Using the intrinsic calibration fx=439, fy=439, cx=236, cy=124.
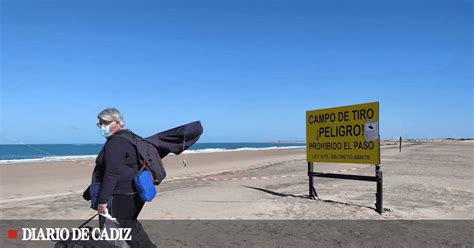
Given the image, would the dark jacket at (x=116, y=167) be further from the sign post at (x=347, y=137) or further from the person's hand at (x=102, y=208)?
the sign post at (x=347, y=137)

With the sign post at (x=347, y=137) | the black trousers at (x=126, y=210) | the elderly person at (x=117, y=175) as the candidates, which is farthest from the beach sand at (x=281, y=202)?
the elderly person at (x=117, y=175)

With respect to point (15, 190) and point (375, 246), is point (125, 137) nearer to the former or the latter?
point (375, 246)

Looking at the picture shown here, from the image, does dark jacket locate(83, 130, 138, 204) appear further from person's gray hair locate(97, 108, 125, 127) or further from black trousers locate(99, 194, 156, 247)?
person's gray hair locate(97, 108, 125, 127)

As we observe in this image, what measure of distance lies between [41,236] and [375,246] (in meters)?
4.78

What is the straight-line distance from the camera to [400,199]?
10266 millimetres

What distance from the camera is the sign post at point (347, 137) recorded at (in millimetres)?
8836

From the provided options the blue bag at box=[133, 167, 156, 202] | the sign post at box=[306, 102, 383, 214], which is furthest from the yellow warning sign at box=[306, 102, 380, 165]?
the blue bag at box=[133, 167, 156, 202]

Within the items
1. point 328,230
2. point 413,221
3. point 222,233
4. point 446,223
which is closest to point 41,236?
point 222,233

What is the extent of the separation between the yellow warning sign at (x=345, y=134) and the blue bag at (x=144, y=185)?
5.85 m

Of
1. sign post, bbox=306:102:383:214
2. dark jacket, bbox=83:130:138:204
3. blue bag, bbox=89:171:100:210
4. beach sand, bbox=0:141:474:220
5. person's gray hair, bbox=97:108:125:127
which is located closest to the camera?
dark jacket, bbox=83:130:138:204

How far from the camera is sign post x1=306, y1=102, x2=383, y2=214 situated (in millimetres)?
8836

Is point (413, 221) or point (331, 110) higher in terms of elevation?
point (331, 110)

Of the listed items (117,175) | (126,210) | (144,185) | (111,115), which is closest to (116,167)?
(117,175)

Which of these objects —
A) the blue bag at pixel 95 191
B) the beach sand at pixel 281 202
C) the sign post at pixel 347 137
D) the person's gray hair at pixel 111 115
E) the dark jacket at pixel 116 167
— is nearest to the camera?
the dark jacket at pixel 116 167
